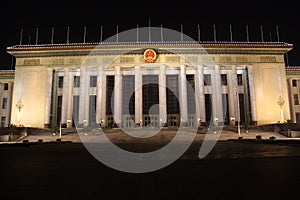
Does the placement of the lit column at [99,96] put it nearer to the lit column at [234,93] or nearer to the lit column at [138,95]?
the lit column at [138,95]

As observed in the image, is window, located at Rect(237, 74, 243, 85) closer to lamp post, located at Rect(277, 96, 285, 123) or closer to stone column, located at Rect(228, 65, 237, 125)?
stone column, located at Rect(228, 65, 237, 125)

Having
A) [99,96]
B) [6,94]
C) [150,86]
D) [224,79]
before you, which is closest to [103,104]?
[99,96]

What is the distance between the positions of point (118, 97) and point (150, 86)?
6812mm

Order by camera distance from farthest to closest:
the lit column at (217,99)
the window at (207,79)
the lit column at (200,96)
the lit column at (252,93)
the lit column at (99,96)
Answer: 1. the window at (207,79)
2. the lit column at (252,93)
3. the lit column at (217,99)
4. the lit column at (200,96)
5. the lit column at (99,96)

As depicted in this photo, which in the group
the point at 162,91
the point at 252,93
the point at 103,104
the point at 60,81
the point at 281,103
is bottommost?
the point at 281,103

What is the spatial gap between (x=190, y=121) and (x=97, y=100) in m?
18.0

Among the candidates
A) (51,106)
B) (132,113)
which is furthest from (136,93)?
(51,106)

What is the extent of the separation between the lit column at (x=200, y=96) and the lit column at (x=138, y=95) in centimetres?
1081

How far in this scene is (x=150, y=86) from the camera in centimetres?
4650

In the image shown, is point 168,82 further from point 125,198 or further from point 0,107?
point 125,198

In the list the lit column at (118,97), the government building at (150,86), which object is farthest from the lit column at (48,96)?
the lit column at (118,97)

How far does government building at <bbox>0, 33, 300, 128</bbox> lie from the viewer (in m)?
43.8

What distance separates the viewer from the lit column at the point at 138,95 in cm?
4344

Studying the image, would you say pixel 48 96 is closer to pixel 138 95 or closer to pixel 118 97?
pixel 118 97
